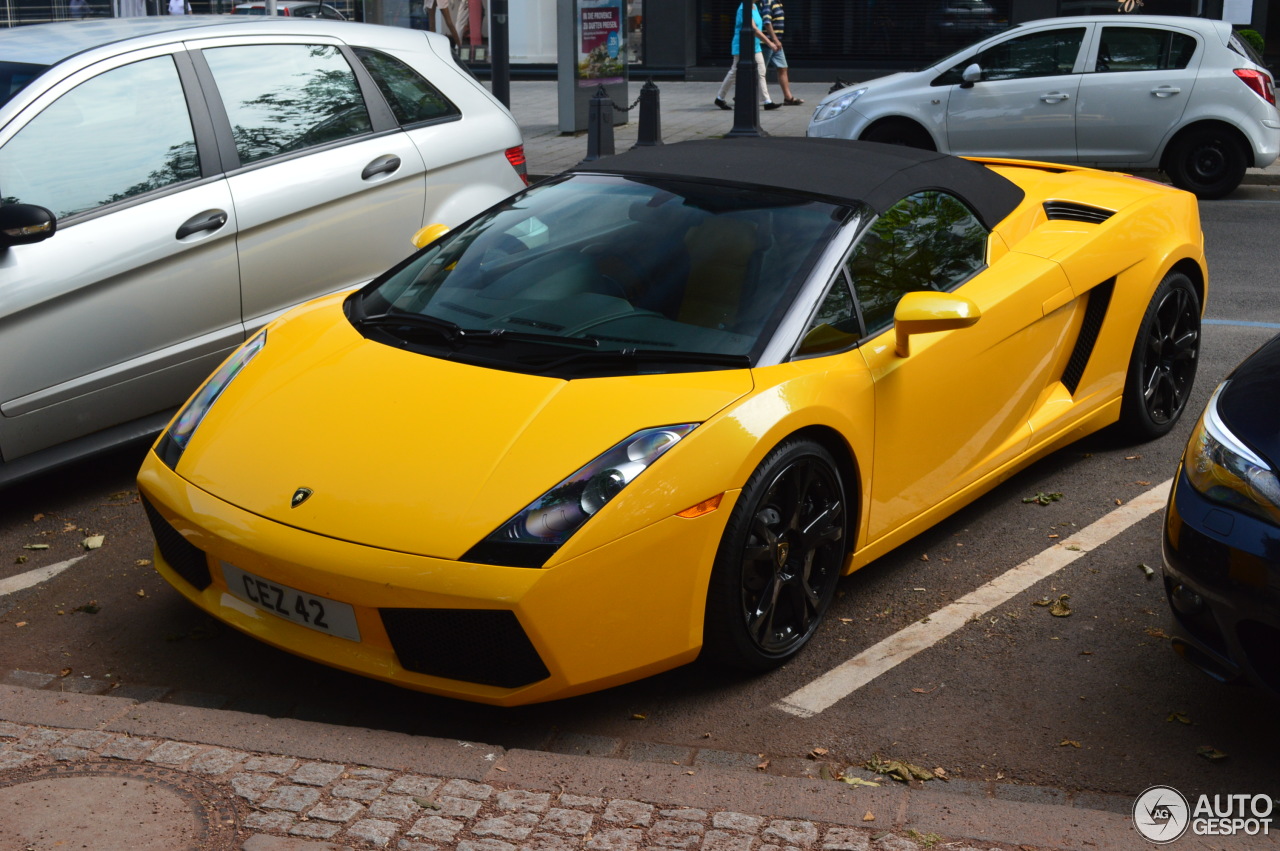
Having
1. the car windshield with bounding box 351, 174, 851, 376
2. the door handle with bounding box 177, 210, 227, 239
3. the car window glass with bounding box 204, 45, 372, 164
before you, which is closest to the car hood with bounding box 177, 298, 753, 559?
the car windshield with bounding box 351, 174, 851, 376

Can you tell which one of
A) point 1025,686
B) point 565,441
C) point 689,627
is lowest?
point 1025,686

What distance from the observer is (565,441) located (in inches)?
140

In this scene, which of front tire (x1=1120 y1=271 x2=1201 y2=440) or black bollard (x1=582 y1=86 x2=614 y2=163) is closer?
front tire (x1=1120 y1=271 x2=1201 y2=440)

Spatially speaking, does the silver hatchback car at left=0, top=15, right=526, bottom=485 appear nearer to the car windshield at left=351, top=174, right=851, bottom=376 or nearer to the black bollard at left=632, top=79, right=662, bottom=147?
the car windshield at left=351, top=174, right=851, bottom=376

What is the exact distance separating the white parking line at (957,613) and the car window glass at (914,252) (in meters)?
0.96

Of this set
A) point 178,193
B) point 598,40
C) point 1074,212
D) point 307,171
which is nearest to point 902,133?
point 598,40

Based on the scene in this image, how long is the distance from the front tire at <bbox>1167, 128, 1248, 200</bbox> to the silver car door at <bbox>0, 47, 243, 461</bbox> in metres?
9.70

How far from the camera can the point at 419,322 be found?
4.30m

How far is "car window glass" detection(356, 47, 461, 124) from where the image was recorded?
6422mm

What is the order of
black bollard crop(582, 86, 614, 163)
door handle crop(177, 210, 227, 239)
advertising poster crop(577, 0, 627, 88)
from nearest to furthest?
1. door handle crop(177, 210, 227, 239)
2. black bollard crop(582, 86, 614, 163)
3. advertising poster crop(577, 0, 627, 88)

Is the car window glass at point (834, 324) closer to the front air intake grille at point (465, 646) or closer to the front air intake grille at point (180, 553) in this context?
the front air intake grille at point (465, 646)

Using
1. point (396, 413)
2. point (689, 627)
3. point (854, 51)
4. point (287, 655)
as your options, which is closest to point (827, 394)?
point (689, 627)

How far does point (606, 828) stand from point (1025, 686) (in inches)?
61.2

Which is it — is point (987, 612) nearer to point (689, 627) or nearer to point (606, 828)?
point (689, 627)
